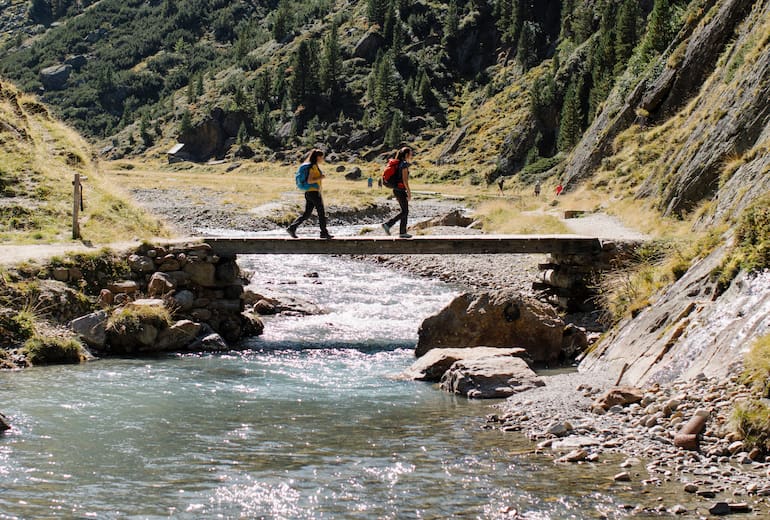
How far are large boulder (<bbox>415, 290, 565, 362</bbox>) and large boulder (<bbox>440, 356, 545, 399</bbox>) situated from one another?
105 inches

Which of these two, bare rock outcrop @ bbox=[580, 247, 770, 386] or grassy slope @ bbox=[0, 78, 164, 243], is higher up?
grassy slope @ bbox=[0, 78, 164, 243]

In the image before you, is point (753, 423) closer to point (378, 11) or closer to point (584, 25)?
point (584, 25)

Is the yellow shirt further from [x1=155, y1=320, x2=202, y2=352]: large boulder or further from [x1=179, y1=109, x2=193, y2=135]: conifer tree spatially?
[x1=179, y1=109, x2=193, y2=135]: conifer tree

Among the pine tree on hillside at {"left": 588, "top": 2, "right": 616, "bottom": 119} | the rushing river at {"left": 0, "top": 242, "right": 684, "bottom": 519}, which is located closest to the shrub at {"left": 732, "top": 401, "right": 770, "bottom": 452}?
the rushing river at {"left": 0, "top": 242, "right": 684, "bottom": 519}

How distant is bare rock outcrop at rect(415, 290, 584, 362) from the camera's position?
59.0 ft

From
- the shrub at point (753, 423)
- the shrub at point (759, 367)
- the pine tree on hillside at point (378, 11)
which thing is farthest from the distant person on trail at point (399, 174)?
the pine tree on hillside at point (378, 11)

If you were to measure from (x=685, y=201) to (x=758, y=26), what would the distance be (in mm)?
7743

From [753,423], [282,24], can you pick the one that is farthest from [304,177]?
[282,24]

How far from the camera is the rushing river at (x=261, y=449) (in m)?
8.92

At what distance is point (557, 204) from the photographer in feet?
139

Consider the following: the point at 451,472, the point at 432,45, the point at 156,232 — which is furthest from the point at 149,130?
the point at 451,472

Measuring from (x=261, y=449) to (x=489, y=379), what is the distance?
4827mm

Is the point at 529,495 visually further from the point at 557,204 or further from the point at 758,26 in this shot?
the point at 557,204

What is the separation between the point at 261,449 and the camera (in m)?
11.1
